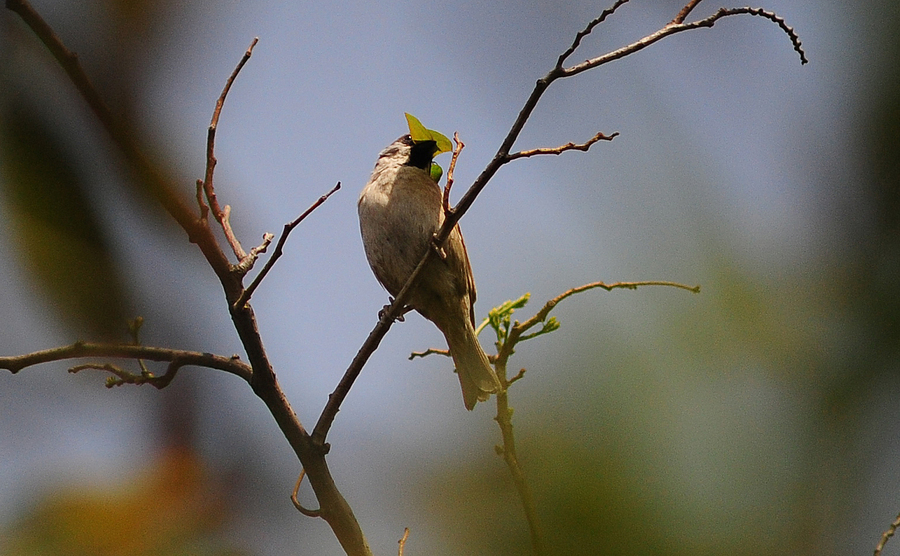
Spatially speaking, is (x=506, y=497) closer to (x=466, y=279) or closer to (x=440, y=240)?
(x=440, y=240)

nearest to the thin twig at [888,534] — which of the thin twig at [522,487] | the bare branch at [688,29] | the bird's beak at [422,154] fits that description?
the thin twig at [522,487]

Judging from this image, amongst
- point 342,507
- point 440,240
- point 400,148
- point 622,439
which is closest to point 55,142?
point 622,439

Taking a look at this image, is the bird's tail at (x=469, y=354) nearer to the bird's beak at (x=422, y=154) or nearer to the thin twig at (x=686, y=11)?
the bird's beak at (x=422, y=154)

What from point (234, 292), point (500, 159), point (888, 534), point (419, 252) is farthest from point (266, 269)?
point (419, 252)

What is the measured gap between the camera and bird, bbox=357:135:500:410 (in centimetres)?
426

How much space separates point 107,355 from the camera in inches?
58.2

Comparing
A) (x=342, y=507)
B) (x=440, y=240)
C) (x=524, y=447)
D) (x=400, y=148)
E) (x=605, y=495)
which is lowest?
(x=605, y=495)

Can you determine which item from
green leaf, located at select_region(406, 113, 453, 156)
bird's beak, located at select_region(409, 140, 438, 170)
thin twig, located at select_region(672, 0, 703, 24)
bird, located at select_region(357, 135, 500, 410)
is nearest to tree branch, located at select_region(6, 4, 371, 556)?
green leaf, located at select_region(406, 113, 453, 156)

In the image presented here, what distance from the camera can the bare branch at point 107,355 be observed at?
1500 mm

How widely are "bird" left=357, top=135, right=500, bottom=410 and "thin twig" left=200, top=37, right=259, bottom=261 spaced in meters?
1.86

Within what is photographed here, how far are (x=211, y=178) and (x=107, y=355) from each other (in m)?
0.70

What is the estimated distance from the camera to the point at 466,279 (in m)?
4.39

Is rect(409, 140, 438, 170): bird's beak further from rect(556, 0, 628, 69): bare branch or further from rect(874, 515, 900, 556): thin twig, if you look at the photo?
rect(874, 515, 900, 556): thin twig

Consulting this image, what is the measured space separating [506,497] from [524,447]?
81mm
